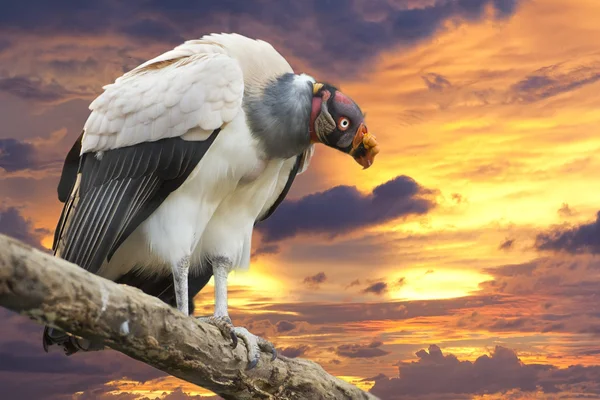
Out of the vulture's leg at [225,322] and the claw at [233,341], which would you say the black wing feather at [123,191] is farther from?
the claw at [233,341]

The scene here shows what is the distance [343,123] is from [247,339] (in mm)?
1527

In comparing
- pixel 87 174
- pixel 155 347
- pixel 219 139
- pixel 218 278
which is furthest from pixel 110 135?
pixel 155 347

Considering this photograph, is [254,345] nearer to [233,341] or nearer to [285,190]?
[233,341]

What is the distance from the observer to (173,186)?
5621mm

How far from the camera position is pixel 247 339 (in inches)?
215

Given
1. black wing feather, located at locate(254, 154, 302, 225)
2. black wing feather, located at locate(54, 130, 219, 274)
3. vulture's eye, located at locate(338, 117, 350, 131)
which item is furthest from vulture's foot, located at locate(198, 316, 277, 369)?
vulture's eye, located at locate(338, 117, 350, 131)

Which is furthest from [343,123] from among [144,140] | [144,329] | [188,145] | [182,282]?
[144,329]

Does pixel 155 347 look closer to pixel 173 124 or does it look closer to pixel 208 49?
pixel 173 124

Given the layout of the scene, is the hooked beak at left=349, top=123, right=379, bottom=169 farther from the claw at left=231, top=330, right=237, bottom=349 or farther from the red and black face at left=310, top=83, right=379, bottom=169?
the claw at left=231, top=330, right=237, bottom=349

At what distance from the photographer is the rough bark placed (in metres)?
3.87

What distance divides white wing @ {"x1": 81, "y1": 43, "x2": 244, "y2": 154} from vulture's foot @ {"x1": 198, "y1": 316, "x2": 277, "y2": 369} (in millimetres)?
1161

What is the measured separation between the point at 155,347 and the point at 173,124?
1.55 metres

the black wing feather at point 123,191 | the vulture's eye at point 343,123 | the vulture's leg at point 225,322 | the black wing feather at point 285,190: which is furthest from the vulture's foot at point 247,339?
the vulture's eye at point 343,123

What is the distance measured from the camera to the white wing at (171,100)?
5.50 metres
